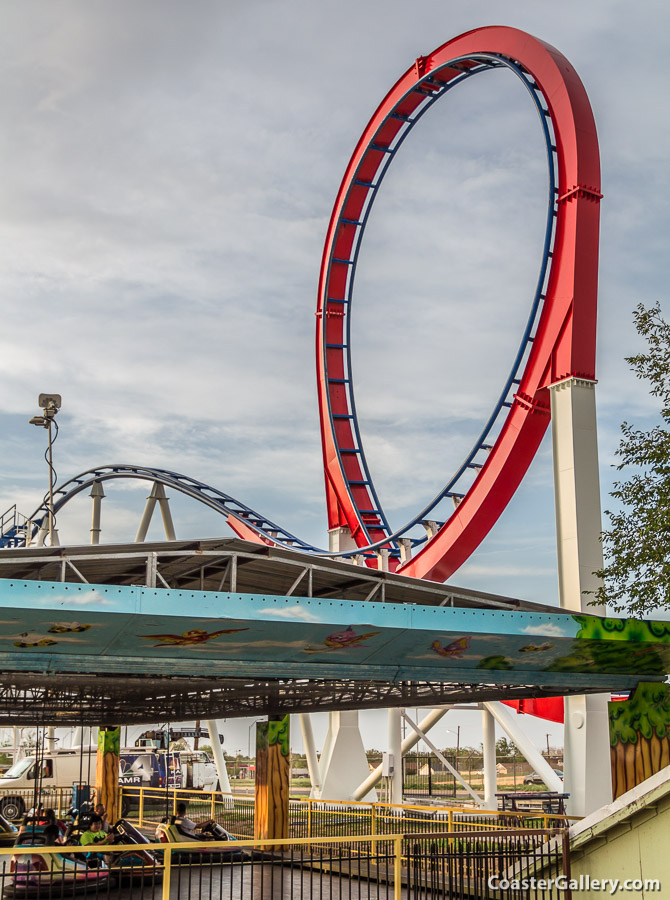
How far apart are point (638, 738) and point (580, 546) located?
440 cm

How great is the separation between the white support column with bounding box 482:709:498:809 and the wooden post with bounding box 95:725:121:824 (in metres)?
11.0

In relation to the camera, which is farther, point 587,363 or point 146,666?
point 587,363

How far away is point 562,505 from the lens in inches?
774

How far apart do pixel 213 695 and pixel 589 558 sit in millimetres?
9371

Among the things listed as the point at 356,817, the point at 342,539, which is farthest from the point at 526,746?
the point at 342,539

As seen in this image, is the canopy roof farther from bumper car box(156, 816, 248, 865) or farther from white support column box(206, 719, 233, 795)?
white support column box(206, 719, 233, 795)

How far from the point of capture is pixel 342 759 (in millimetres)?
26094

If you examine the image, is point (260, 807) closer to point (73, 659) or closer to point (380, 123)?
point (73, 659)

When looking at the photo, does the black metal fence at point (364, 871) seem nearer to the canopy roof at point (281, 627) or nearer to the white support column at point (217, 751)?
the canopy roof at point (281, 627)

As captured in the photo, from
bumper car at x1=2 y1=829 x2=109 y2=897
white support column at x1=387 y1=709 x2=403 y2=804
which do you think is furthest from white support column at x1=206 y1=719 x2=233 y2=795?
bumper car at x1=2 y1=829 x2=109 y2=897

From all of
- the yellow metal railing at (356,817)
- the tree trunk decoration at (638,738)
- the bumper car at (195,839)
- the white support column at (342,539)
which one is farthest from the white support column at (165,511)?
the tree trunk decoration at (638,738)

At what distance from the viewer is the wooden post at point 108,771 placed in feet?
94.3

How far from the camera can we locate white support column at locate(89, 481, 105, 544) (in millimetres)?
35128

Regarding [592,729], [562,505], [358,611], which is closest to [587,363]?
[562,505]
